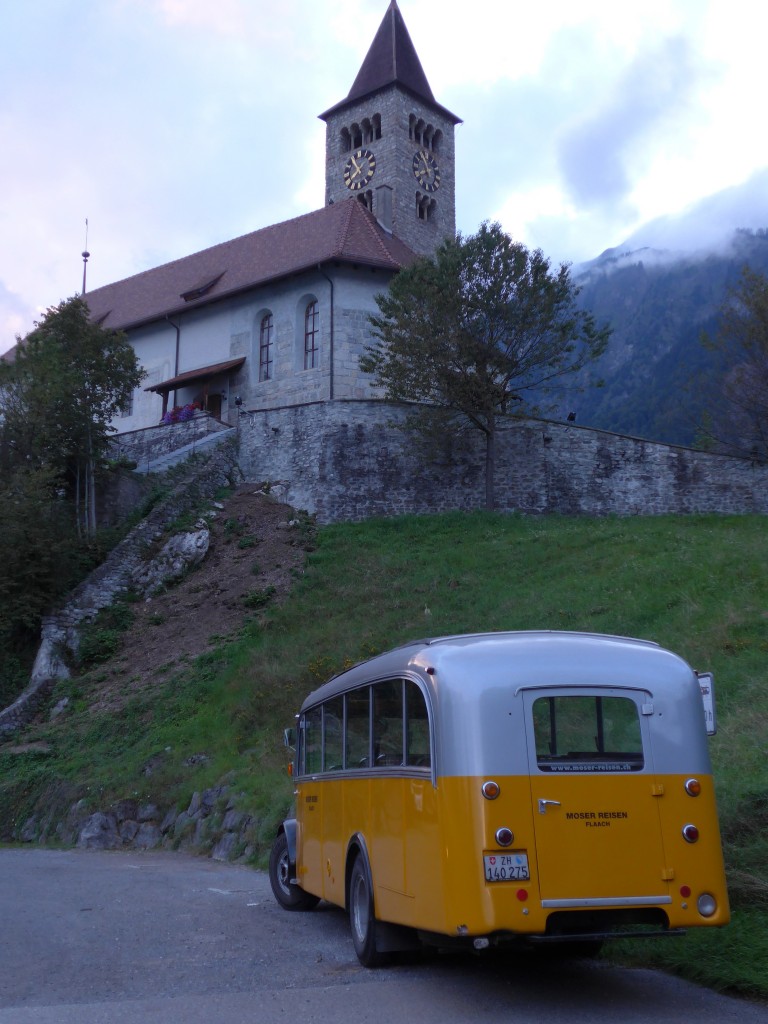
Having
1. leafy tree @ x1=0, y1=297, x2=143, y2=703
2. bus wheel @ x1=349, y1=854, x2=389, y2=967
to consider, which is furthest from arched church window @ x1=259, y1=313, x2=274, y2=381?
bus wheel @ x1=349, y1=854, x2=389, y2=967

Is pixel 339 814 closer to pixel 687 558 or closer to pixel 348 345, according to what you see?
pixel 687 558

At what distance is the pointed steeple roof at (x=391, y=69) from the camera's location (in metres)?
52.7

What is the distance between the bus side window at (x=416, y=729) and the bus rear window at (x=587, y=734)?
0.81 m

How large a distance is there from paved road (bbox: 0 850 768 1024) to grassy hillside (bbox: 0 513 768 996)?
2937mm

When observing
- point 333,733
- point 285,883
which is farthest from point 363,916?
point 285,883

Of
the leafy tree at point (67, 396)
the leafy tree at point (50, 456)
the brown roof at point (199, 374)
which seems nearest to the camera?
the leafy tree at point (50, 456)

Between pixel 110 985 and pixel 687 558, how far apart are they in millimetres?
16198

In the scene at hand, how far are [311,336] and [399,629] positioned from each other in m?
19.3

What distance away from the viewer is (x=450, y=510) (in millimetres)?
31297

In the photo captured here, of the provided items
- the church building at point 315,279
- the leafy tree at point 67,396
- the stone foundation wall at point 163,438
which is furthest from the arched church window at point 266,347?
the leafy tree at point 67,396

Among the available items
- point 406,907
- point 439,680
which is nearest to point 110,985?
point 406,907

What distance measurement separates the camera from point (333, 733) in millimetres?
9594

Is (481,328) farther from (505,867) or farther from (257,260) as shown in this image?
(505,867)

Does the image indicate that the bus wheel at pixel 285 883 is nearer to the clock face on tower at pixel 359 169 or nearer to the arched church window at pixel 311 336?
the arched church window at pixel 311 336
